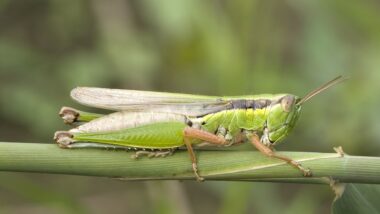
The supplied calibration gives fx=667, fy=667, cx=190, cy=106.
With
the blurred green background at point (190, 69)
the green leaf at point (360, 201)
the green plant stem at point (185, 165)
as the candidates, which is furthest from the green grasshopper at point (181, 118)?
the blurred green background at point (190, 69)

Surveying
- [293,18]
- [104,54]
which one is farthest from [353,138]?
[293,18]

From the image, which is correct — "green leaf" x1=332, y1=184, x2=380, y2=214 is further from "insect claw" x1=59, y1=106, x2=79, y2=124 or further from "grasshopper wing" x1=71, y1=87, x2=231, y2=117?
"insect claw" x1=59, y1=106, x2=79, y2=124

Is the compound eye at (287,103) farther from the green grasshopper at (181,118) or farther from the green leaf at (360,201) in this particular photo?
the green leaf at (360,201)

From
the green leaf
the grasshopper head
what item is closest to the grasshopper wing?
the grasshopper head

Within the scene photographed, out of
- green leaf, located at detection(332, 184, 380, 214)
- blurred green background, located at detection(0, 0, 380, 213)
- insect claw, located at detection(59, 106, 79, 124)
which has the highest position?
blurred green background, located at detection(0, 0, 380, 213)

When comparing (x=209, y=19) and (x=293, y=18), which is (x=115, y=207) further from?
(x=293, y=18)

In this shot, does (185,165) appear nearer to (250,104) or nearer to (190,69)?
(250,104)

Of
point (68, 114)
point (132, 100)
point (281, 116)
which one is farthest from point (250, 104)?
point (68, 114)
